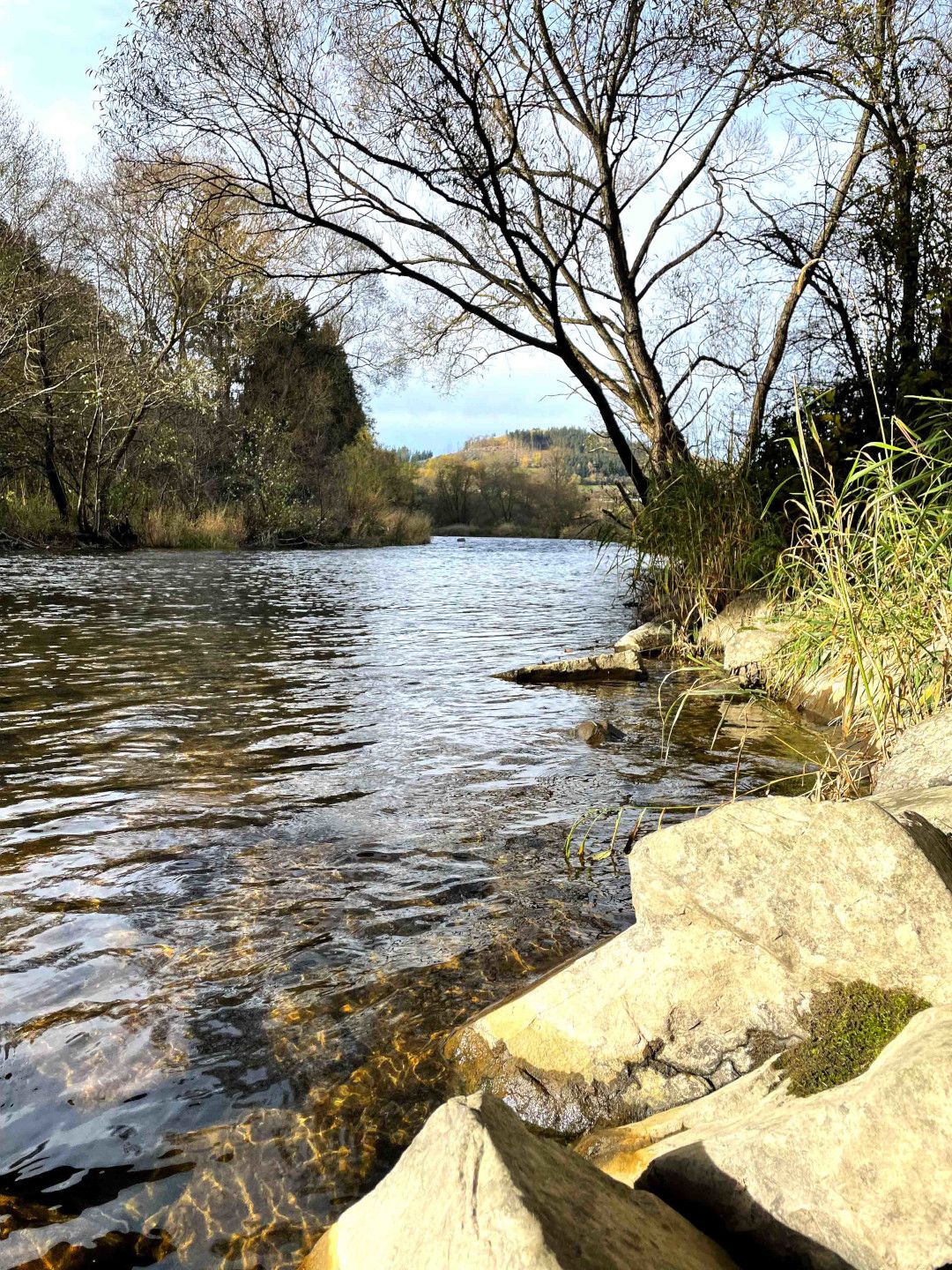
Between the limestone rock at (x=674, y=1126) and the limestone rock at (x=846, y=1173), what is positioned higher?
the limestone rock at (x=846, y=1173)

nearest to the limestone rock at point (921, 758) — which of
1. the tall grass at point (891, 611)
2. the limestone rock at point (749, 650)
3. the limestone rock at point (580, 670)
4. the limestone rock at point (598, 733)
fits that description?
the tall grass at point (891, 611)

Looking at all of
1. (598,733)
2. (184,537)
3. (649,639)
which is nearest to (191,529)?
(184,537)

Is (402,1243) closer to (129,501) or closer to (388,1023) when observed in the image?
(388,1023)

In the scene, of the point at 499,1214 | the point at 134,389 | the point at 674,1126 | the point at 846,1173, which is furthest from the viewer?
the point at 134,389

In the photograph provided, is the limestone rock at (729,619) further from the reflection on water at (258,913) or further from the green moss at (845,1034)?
the green moss at (845,1034)

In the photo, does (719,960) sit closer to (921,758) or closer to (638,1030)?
(638,1030)

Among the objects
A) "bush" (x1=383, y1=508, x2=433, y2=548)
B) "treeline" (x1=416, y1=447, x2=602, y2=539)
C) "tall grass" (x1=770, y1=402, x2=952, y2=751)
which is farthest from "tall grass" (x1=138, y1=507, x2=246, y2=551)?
"tall grass" (x1=770, y1=402, x2=952, y2=751)

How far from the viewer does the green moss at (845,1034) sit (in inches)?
70.2

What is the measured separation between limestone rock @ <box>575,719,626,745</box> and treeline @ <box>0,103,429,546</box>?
9946 mm

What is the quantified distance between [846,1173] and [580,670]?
20.2ft

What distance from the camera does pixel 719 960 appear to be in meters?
2.18

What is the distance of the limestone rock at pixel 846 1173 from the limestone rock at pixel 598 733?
12.3 feet

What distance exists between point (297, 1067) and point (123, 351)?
77.4ft

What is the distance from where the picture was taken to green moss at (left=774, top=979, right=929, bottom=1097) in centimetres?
178
